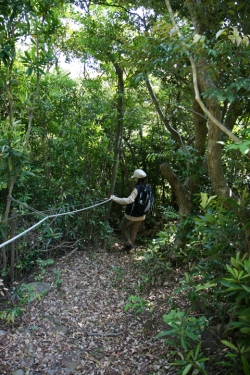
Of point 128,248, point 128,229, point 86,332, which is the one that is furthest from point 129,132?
point 86,332

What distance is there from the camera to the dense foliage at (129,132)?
236 cm

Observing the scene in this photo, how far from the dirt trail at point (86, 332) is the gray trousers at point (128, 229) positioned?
1136 millimetres

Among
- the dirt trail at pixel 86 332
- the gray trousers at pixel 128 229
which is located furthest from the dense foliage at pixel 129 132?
the gray trousers at pixel 128 229

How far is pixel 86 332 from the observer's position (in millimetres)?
2994

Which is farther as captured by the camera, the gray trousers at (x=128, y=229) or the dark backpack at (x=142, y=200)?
the gray trousers at (x=128, y=229)

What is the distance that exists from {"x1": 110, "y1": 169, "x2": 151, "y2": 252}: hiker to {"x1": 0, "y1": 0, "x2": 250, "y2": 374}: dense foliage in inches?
14.0

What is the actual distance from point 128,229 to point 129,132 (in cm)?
194

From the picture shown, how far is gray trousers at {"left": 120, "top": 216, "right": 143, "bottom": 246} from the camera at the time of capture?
511 cm

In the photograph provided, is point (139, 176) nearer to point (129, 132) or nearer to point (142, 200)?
point (142, 200)

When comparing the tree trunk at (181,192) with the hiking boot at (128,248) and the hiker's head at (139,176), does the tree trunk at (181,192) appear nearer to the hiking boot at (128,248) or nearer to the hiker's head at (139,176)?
the hiker's head at (139,176)

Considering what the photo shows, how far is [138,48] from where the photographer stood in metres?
3.09

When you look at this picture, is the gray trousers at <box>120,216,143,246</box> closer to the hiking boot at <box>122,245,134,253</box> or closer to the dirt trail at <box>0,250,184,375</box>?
the hiking boot at <box>122,245,134,253</box>

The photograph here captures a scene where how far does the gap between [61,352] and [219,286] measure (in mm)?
1428

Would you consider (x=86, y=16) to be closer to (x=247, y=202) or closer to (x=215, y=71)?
(x=215, y=71)
